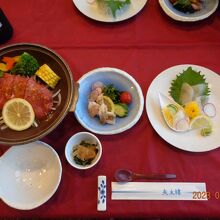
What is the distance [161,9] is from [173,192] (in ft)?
2.87

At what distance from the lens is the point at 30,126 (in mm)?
A: 1078

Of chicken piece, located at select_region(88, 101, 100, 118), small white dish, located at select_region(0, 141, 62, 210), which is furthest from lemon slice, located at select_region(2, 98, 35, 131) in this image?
chicken piece, located at select_region(88, 101, 100, 118)

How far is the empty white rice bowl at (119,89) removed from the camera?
114 centimetres

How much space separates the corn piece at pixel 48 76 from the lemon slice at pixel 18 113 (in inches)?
5.2

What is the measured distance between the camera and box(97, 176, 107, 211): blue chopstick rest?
1028 mm

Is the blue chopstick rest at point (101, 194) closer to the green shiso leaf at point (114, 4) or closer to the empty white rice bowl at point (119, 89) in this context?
the empty white rice bowl at point (119, 89)

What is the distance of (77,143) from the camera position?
1126mm

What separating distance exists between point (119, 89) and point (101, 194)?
44 centimetres

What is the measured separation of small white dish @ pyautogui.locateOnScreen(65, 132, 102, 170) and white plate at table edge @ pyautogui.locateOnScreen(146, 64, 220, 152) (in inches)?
9.3

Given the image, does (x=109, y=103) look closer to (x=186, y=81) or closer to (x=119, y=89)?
(x=119, y=89)

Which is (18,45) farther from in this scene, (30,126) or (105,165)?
(105,165)

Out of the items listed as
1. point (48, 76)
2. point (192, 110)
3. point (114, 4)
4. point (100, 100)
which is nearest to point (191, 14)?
point (114, 4)

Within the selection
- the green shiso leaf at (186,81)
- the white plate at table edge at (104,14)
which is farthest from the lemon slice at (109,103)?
the white plate at table edge at (104,14)

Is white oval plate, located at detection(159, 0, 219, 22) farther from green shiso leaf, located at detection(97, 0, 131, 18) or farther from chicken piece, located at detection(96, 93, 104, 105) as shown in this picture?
chicken piece, located at detection(96, 93, 104, 105)
